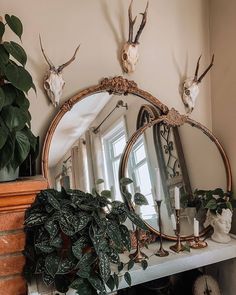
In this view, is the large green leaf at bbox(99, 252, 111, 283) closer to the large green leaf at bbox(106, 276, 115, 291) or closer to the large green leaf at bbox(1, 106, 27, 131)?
the large green leaf at bbox(106, 276, 115, 291)

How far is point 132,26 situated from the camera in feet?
5.36

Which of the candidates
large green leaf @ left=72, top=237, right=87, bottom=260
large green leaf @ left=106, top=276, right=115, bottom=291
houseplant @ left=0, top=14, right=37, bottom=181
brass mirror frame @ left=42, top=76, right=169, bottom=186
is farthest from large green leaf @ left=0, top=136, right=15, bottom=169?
large green leaf @ left=106, top=276, right=115, bottom=291

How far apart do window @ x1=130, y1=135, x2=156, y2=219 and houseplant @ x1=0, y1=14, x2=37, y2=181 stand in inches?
27.4

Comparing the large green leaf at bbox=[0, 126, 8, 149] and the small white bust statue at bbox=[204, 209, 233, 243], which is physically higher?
the large green leaf at bbox=[0, 126, 8, 149]

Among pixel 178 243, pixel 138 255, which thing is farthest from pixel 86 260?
pixel 178 243

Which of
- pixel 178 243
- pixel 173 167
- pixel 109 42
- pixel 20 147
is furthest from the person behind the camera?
pixel 173 167

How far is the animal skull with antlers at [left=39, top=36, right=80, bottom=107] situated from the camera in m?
1.47

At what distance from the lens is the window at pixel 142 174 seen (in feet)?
5.41

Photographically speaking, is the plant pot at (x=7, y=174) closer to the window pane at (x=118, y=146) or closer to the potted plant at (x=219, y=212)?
the window pane at (x=118, y=146)

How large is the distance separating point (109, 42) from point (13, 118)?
871 millimetres

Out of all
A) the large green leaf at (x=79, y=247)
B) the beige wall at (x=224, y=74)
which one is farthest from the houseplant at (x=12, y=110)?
the beige wall at (x=224, y=74)

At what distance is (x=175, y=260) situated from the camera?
144 centimetres

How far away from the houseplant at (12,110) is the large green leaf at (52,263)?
1.30 ft

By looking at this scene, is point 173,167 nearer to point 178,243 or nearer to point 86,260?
point 178,243
